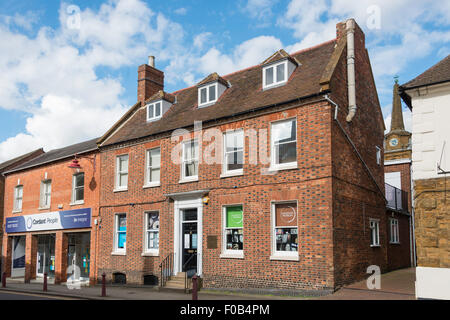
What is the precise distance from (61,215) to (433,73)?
1921 centimetres

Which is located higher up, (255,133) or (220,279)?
(255,133)

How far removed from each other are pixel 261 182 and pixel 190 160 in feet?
12.7

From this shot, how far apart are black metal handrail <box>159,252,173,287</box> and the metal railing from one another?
1175 cm

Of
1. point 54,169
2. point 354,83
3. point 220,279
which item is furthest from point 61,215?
point 354,83

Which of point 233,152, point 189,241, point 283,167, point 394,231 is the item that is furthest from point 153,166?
point 394,231

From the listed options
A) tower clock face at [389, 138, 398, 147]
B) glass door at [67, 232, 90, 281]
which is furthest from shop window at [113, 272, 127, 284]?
tower clock face at [389, 138, 398, 147]

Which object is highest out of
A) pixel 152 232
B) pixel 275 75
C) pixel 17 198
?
pixel 275 75

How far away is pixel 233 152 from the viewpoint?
16.3m

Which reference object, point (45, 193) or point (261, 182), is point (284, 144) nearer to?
point (261, 182)

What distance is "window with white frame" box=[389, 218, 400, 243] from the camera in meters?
20.4

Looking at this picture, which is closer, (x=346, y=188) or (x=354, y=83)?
(x=346, y=188)

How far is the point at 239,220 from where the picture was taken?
15.7 m

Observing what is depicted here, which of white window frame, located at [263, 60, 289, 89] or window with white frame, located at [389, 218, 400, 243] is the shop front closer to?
white window frame, located at [263, 60, 289, 89]
